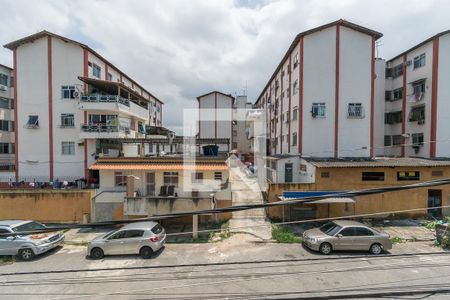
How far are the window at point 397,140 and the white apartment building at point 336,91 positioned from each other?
282 inches

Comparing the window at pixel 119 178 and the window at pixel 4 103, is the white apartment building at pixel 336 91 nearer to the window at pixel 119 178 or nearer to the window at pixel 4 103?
the window at pixel 119 178

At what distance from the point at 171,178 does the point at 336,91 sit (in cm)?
1578

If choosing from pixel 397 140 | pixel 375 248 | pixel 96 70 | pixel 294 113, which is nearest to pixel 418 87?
pixel 397 140

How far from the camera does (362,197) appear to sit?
17.1 m

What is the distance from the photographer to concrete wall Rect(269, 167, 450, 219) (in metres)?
17.0

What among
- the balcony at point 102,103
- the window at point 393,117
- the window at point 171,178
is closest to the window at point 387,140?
the window at point 393,117

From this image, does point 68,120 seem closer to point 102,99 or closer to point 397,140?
point 102,99

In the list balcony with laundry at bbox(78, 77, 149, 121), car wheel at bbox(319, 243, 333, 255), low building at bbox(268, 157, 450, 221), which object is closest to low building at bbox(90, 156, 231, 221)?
low building at bbox(268, 157, 450, 221)

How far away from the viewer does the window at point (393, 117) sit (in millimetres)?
26016

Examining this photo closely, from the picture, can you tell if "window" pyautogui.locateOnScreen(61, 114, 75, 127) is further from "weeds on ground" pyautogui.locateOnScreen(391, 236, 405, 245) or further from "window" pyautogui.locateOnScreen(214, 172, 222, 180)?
"weeds on ground" pyautogui.locateOnScreen(391, 236, 405, 245)

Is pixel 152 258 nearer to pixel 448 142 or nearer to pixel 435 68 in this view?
pixel 448 142

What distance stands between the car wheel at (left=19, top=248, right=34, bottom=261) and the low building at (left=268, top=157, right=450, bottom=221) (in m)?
13.7

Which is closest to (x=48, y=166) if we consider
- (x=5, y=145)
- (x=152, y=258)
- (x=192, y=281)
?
(x=5, y=145)

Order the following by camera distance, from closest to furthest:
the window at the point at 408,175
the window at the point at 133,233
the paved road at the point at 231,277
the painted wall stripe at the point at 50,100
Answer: the paved road at the point at 231,277
the window at the point at 133,233
the window at the point at 408,175
the painted wall stripe at the point at 50,100
